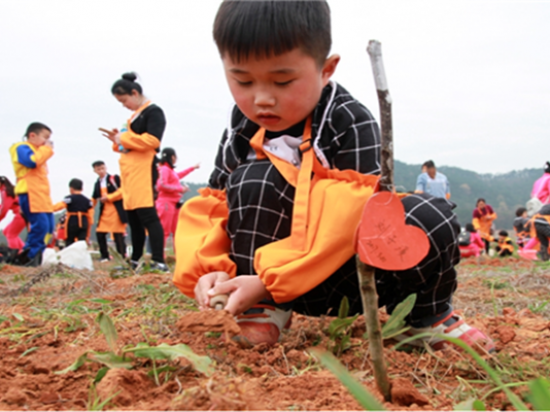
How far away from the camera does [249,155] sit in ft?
5.25

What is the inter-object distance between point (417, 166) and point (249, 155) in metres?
63.0

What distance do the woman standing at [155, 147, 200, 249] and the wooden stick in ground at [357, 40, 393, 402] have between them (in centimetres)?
592

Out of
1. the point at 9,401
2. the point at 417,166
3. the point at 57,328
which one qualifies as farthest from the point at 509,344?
the point at 417,166

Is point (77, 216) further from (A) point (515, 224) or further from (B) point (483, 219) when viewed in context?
(A) point (515, 224)

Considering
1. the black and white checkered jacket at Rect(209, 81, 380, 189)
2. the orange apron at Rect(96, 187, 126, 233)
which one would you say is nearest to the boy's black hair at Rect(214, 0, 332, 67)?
the black and white checkered jacket at Rect(209, 81, 380, 189)

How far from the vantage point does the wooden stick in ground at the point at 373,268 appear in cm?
74

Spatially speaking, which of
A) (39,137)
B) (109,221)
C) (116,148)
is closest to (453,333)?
(116,148)

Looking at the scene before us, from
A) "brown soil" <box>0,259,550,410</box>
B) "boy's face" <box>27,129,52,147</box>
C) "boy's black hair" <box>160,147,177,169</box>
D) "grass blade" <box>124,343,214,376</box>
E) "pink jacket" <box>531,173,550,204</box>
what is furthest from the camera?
"pink jacket" <box>531,173,550,204</box>

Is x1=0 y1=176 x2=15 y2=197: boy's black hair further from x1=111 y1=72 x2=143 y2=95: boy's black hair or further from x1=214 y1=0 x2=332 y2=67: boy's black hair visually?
x1=214 y1=0 x2=332 y2=67: boy's black hair

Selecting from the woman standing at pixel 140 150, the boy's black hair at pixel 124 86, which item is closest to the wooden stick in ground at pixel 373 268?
the woman standing at pixel 140 150

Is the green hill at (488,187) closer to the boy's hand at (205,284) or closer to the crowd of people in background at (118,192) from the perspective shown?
the crowd of people in background at (118,192)

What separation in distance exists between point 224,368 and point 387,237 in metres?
0.53

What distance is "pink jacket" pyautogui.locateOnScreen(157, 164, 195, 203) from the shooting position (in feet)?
22.0

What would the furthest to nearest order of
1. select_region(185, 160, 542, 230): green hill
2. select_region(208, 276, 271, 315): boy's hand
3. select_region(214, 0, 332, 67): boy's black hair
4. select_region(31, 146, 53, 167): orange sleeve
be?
select_region(185, 160, 542, 230): green hill
select_region(31, 146, 53, 167): orange sleeve
select_region(208, 276, 271, 315): boy's hand
select_region(214, 0, 332, 67): boy's black hair
